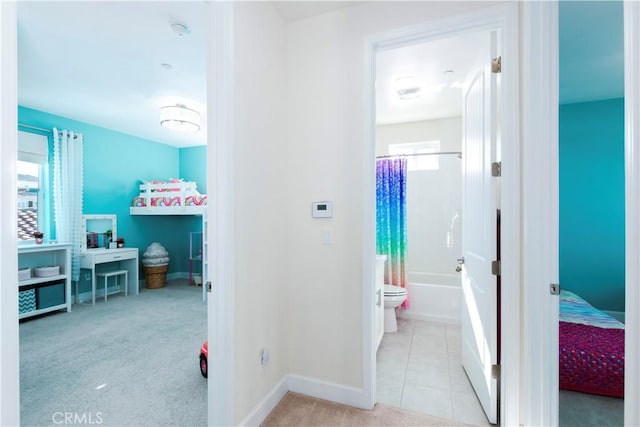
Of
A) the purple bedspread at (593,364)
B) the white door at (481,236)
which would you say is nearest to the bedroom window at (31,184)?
the white door at (481,236)

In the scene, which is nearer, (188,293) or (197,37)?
(197,37)

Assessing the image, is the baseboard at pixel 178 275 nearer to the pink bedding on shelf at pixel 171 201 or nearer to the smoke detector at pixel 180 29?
the pink bedding on shelf at pixel 171 201

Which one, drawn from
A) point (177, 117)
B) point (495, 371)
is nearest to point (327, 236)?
point (495, 371)

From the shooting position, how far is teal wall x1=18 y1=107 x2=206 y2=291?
4262 millimetres

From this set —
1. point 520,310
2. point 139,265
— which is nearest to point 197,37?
point 520,310

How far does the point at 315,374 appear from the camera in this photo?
1.94 metres

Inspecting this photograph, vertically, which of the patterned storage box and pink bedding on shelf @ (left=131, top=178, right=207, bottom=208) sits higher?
pink bedding on shelf @ (left=131, top=178, right=207, bottom=208)

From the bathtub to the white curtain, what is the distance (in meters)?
4.43

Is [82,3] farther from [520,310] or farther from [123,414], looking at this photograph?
[520,310]

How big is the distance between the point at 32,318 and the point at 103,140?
8.50 ft

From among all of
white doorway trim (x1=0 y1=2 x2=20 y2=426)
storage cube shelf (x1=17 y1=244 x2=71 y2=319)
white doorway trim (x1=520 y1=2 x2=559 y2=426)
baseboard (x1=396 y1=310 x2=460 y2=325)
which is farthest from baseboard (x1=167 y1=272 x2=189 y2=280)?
white doorway trim (x1=520 y1=2 x2=559 y2=426)

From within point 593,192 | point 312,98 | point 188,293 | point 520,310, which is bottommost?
point 188,293

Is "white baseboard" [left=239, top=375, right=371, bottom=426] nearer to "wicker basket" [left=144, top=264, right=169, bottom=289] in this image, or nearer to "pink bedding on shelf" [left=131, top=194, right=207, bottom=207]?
"pink bedding on shelf" [left=131, top=194, right=207, bottom=207]

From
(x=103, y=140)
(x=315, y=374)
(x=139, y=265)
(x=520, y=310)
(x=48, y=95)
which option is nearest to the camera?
(x=520, y=310)
